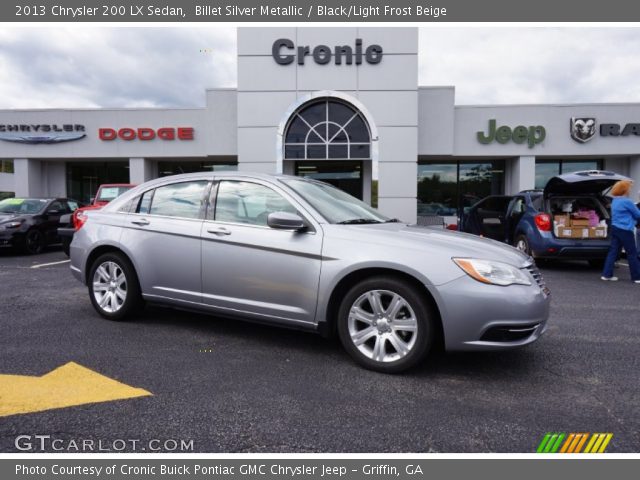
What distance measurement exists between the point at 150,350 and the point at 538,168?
20779 mm

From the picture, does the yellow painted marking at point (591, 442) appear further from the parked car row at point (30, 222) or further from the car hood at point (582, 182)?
the parked car row at point (30, 222)

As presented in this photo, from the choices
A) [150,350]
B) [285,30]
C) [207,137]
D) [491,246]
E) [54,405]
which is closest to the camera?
[54,405]

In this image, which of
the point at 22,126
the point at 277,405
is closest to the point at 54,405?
the point at 277,405

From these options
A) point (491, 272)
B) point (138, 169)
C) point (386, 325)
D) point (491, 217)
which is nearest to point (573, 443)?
point (491, 272)

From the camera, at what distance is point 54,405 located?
273 centimetres

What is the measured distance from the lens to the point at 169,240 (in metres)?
4.24

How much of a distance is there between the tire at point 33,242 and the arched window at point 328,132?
28.8ft

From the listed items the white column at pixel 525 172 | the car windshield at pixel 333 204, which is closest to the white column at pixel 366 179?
the white column at pixel 525 172

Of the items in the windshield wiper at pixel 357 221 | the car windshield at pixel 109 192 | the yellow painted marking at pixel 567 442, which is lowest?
the yellow painted marking at pixel 567 442

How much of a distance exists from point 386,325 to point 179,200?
248cm

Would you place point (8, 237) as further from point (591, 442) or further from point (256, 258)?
point (591, 442)

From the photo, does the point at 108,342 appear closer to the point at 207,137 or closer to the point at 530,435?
the point at 530,435

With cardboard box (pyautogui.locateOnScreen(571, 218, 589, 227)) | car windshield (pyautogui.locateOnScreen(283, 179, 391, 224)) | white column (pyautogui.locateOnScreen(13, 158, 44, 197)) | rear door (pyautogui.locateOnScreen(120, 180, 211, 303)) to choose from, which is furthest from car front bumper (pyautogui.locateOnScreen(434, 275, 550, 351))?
white column (pyautogui.locateOnScreen(13, 158, 44, 197))

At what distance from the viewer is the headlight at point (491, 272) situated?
10.1ft
